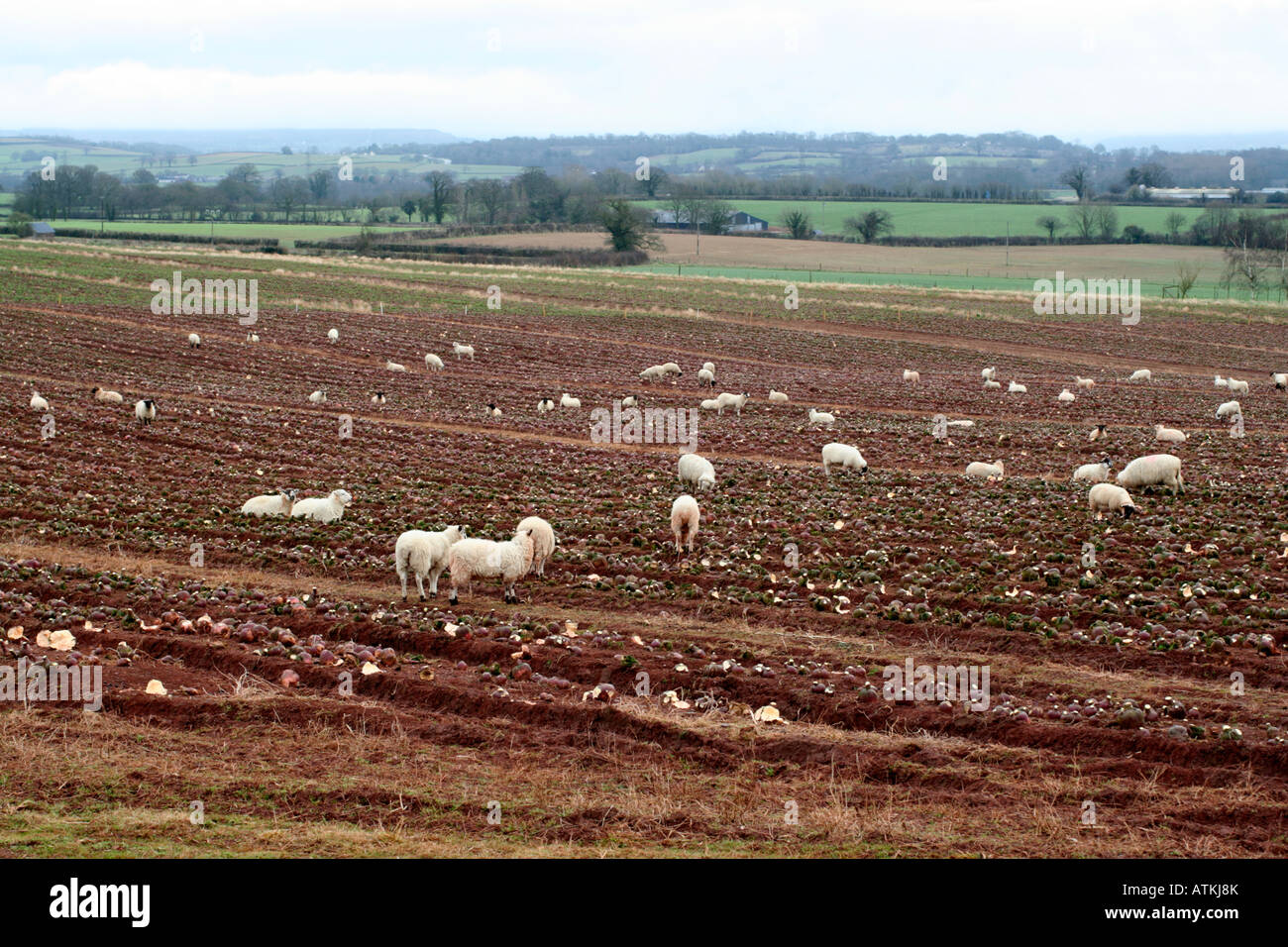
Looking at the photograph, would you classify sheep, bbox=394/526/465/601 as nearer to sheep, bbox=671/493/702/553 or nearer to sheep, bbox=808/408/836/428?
sheep, bbox=671/493/702/553

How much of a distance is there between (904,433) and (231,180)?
158744 millimetres

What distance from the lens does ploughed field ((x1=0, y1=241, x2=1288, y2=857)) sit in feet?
30.4

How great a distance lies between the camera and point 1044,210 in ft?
503

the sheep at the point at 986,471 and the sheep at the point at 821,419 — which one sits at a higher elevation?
the sheep at the point at 821,419

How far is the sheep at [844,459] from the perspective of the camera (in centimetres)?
2556

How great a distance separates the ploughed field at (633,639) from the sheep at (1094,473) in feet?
1.24

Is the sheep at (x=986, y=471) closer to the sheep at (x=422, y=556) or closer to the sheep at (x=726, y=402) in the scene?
the sheep at (x=726, y=402)

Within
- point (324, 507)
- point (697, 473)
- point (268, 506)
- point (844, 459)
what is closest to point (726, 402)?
point (844, 459)

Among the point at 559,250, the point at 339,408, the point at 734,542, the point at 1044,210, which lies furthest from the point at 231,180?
the point at 734,542

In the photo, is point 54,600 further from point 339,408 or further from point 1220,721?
point 339,408

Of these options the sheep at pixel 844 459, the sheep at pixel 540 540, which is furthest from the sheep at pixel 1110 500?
the sheep at pixel 540 540

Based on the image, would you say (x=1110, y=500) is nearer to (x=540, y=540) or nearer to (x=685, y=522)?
(x=685, y=522)

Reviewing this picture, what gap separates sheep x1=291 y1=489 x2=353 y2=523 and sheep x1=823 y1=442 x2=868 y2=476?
10644mm

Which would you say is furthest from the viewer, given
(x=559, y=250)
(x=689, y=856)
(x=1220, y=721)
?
(x=559, y=250)
